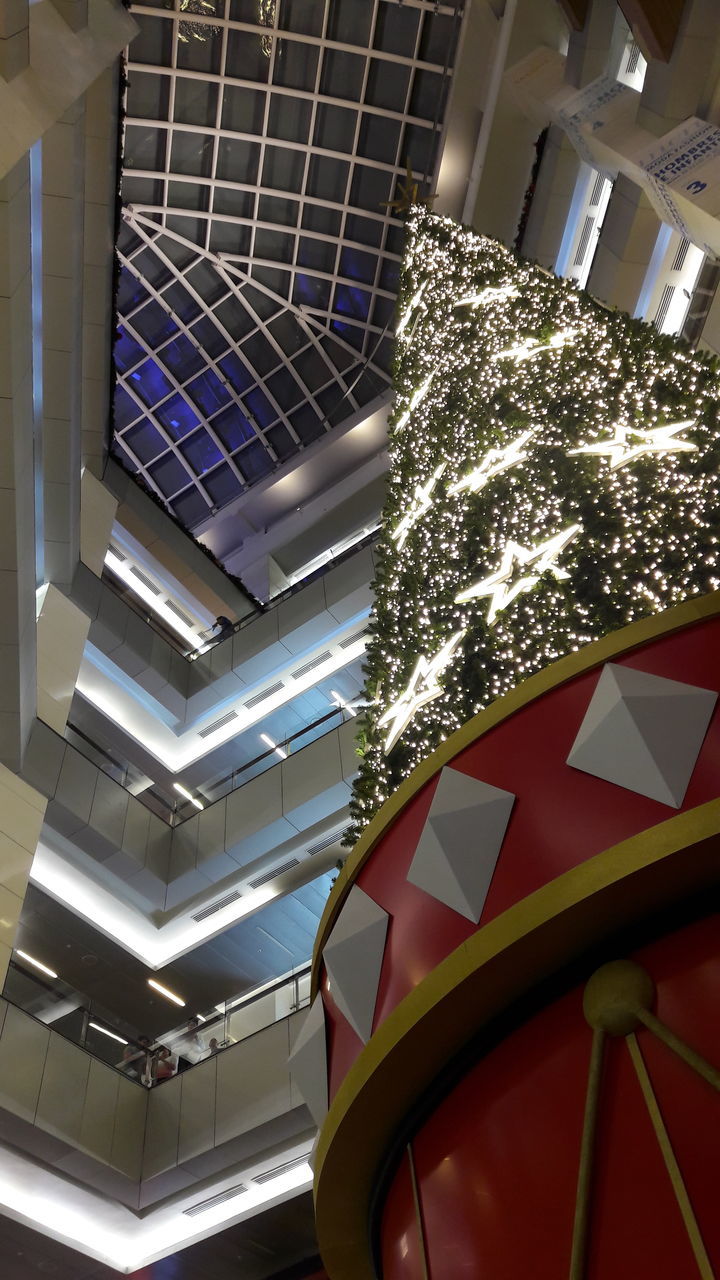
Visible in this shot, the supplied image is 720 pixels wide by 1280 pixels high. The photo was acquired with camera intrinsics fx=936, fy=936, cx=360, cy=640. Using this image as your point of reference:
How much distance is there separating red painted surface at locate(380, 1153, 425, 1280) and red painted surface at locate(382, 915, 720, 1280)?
6 centimetres

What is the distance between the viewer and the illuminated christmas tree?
193 inches

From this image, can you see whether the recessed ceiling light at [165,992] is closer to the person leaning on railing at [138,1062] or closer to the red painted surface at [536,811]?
the person leaning on railing at [138,1062]

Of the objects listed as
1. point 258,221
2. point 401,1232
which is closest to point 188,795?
point 401,1232

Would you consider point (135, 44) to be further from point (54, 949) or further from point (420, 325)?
point (54, 949)

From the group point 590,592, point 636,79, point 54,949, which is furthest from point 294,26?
point 590,592

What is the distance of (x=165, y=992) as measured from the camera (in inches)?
563

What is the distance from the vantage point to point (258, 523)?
2734 cm

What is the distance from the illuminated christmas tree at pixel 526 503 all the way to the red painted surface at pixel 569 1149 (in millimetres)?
2338

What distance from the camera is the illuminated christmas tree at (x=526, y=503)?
489 cm

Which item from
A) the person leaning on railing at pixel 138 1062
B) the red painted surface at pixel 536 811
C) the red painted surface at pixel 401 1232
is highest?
the person leaning on railing at pixel 138 1062

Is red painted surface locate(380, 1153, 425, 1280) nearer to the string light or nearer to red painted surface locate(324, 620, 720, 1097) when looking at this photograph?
red painted surface locate(324, 620, 720, 1097)

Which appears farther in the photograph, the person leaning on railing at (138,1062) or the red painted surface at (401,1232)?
the person leaning on railing at (138,1062)

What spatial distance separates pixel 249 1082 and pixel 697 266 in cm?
1119

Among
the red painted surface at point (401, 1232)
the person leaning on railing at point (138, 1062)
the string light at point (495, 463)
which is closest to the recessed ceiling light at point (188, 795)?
the person leaning on railing at point (138, 1062)
